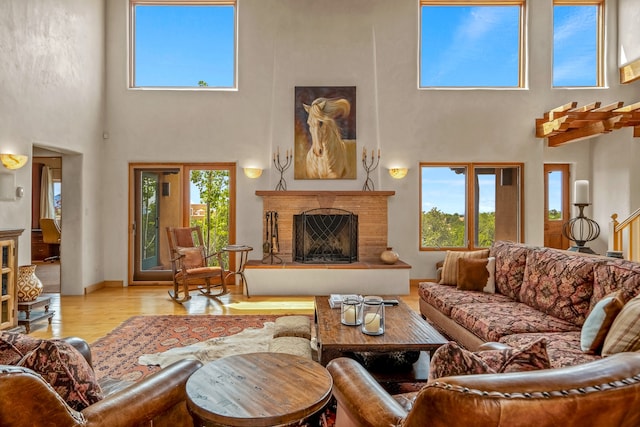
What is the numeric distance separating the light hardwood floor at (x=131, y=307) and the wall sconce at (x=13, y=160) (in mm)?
1784

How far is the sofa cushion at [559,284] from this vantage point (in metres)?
2.75

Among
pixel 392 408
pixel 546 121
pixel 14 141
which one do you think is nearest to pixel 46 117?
pixel 14 141

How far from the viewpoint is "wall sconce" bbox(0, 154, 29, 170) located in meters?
4.25

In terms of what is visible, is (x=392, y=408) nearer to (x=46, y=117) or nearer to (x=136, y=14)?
(x=46, y=117)

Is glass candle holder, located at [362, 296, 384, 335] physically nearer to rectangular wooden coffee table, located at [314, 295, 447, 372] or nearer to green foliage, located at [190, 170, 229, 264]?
rectangular wooden coffee table, located at [314, 295, 447, 372]

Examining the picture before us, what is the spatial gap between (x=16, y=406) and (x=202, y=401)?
0.61 meters

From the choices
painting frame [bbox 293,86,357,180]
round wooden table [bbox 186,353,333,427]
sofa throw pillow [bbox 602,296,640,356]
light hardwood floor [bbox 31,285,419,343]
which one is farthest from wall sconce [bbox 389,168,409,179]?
round wooden table [bbox 186,353,333,427]

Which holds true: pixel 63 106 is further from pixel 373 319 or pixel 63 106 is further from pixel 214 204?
pixel 373 319

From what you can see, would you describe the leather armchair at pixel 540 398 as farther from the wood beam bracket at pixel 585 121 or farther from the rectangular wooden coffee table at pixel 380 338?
the wood beam bracket at pixel 585 121

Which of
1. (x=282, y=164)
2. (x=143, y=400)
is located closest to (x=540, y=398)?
(x=143, y=400)

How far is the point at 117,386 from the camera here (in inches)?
83.6

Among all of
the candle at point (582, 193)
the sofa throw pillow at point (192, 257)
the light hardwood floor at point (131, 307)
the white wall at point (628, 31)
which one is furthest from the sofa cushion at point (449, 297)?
the white wall at point (628, 31)

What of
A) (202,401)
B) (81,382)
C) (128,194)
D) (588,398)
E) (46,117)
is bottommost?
(202,401)

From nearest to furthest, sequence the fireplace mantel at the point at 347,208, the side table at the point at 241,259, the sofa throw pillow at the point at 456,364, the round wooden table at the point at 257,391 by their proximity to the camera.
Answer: the sofa throw pillow at the point at 456,364 < the round wooden table at the point at 257,391 < the side table at the point at 241,259 < the fireplace mantel at the point at 347,208
